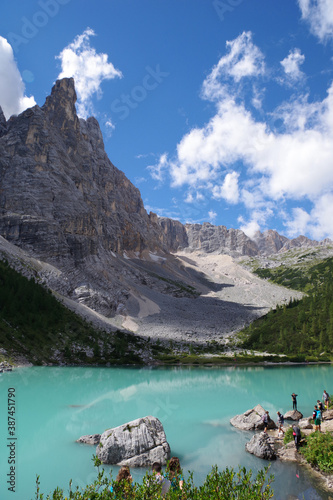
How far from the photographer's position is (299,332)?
7888 centimetres

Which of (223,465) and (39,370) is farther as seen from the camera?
(39,370)

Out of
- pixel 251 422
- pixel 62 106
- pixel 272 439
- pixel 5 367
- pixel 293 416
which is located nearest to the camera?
pixel 272 439

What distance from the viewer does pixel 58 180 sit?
117 m

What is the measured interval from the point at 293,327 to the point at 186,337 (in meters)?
28.1

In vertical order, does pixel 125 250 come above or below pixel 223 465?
above

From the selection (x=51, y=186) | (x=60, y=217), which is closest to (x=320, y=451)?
(x=60, y=217)

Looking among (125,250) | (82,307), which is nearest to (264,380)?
(82,307)

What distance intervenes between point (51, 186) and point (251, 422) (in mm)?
107113

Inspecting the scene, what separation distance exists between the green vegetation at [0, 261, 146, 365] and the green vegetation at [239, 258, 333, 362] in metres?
32.5

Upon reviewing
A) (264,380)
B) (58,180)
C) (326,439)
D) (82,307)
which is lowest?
(264,380)

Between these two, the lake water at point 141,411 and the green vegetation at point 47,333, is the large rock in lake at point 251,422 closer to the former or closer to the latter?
the lake water at point 141,411

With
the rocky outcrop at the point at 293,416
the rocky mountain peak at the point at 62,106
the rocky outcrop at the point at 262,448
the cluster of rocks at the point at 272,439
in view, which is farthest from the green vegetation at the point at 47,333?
the rocky mountain peak at the point at 62,106

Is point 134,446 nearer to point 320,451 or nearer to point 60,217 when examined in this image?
point 320,451

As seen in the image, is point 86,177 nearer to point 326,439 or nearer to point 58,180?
point 58,180
